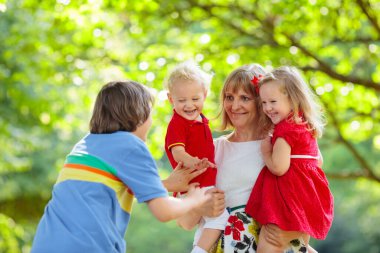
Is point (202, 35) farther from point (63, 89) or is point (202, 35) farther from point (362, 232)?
point (362, 232)

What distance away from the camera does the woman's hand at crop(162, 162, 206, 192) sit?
3383mm

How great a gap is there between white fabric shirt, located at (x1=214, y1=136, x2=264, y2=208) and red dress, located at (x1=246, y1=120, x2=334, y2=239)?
7 centimetres

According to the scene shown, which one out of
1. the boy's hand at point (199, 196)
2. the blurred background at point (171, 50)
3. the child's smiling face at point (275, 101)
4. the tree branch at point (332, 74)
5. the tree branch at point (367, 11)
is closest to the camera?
the boy's hand at point (199, 196)

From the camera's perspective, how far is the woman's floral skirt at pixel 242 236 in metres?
3.29

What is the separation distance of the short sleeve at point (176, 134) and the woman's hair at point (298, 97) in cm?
44

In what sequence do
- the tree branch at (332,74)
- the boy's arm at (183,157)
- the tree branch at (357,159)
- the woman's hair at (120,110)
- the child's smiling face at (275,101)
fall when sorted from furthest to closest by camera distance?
1. the tree branch at (357,159)
2. the tree branch at (332,74)
3. the boy's arm at (183,157)
4. the child's smiling face at (275,101)
5. the woman's hair at (120,110)

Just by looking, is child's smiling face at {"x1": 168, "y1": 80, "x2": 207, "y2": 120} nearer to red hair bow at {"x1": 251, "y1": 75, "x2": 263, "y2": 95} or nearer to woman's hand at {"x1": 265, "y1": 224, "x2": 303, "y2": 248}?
red hair bow at {"x1": 251, "y1": 75, "x2": 263, "y2": 95}

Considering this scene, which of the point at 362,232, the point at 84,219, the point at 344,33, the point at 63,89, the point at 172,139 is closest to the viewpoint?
the point at 84,219

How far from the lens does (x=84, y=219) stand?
2818mm

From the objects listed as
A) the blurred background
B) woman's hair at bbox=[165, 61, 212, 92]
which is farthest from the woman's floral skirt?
the blurred background

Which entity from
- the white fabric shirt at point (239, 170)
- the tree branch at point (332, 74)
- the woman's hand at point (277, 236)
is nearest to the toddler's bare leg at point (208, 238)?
the white fabric shirt at point (239, 170)

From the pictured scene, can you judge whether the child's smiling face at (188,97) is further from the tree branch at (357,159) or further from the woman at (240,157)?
the tree branch at (357,159)

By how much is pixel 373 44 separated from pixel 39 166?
7647mm

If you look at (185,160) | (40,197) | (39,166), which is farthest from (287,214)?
(40,197)
